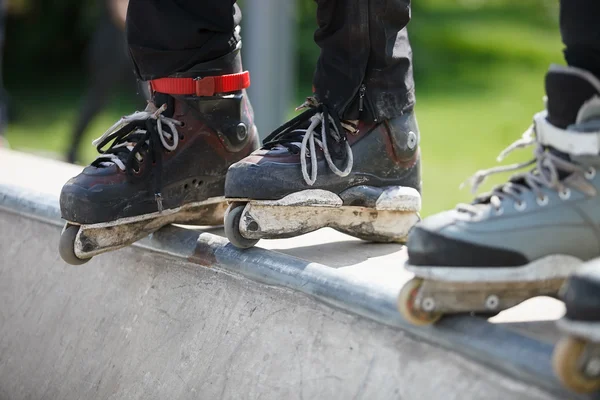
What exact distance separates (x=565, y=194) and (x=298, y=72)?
1138 centimetres

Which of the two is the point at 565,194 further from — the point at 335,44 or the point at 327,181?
Result: the point at 335,44

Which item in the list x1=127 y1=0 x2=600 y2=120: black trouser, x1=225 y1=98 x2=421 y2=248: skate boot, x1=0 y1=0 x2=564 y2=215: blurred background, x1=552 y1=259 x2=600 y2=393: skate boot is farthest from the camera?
x1=0 y1=0 x2=564 y2=215: blurred background

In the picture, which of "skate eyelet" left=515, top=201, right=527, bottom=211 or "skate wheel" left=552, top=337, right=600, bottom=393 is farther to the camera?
"skate eyelet" left=515, top=201, right=527, bottom=211

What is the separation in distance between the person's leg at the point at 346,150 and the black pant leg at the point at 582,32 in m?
0.62

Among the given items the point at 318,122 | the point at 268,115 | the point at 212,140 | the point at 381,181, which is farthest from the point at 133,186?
the point at 268,115

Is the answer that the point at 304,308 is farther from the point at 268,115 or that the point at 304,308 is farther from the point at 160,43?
the point at 268,115

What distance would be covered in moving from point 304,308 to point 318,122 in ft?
1.83

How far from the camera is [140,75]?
248 cm

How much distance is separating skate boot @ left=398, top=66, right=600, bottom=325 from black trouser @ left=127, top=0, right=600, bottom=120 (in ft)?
2.20

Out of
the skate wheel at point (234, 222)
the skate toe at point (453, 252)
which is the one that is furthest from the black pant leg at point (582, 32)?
→ the skate wheel at point (234, 222)

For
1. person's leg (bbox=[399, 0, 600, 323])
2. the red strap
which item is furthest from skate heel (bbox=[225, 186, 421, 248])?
person's leg (bbox=[399, 0, 600, 323])

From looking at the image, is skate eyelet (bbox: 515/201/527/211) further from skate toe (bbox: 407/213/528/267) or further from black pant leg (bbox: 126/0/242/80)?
black pant leg (bbox: 126/0/242/80)

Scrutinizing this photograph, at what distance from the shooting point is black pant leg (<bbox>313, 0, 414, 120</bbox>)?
2.29m

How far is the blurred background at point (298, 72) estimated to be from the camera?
255 inches
